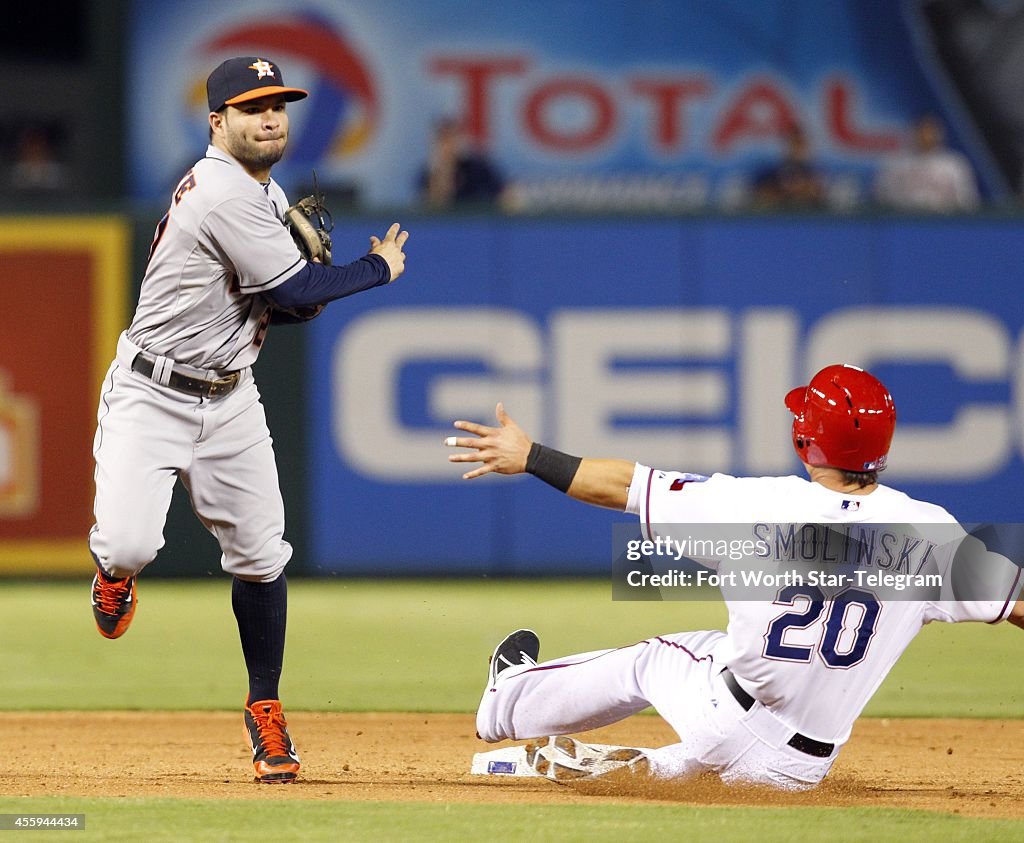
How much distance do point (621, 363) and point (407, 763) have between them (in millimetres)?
4975

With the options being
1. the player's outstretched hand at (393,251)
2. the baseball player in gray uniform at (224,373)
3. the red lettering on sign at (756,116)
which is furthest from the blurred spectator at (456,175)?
the baseball player in gray uniform at (224,373)

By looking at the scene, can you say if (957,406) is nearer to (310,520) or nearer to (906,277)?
(906,277)

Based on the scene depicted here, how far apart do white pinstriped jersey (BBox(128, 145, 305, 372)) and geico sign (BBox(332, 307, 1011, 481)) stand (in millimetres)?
4857

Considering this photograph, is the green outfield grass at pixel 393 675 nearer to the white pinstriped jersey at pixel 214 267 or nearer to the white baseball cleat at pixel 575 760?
the white baseball cleat at pixel 575 760

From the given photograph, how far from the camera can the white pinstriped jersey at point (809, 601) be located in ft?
15.2

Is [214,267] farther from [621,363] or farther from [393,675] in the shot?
[621,363]

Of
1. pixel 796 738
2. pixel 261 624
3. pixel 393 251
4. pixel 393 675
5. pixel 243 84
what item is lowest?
pixel 393 675

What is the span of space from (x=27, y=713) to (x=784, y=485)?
356 cm

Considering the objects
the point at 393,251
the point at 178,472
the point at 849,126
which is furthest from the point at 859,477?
the point at 849,126

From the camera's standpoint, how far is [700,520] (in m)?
4.62

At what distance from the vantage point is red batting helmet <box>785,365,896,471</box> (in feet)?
15.2

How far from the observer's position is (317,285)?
209 inches

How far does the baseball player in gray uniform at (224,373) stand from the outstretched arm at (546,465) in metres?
0.90

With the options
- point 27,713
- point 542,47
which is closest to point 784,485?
point 27,713
